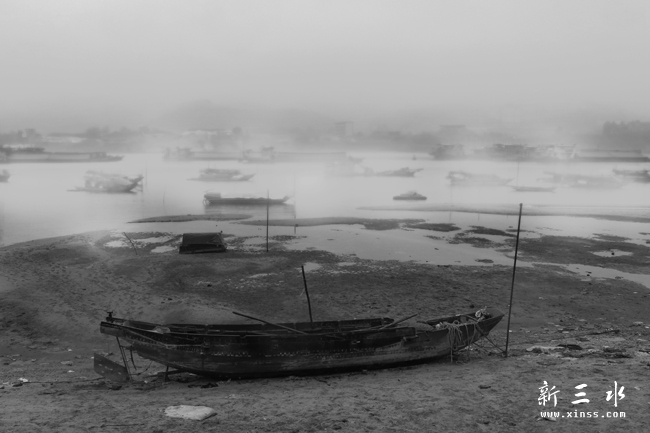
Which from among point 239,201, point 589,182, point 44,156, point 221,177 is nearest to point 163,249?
point 239,201

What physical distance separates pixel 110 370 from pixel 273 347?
10.9 feet

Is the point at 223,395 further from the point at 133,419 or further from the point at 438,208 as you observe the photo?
the point at 438,208

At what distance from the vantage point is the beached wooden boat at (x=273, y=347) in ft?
35.2

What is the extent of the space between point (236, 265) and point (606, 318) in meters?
12.6

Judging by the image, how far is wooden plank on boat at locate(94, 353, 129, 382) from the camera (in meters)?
10.9

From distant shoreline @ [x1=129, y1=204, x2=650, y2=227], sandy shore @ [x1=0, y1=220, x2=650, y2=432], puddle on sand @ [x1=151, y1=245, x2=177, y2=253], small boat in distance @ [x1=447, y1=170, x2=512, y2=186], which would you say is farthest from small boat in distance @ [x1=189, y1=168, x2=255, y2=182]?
puddle on sand @ [x1=151, y1=245, x2=177, y2=253]

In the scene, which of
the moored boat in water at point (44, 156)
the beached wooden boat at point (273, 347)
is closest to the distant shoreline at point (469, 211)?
the beached wooden boat at point (273, 347)

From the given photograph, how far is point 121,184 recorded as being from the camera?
2419 inches

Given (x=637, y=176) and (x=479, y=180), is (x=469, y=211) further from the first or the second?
(x=637, y=176)

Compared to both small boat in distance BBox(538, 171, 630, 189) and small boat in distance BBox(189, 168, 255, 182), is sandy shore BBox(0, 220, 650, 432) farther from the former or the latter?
small boat in distance BBox(189, 168, 255, 182)

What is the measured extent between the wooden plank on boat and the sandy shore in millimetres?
231

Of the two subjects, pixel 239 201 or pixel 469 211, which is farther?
pixel 239 201

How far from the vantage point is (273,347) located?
1077 cm

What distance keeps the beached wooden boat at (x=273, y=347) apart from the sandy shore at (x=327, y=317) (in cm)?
30
